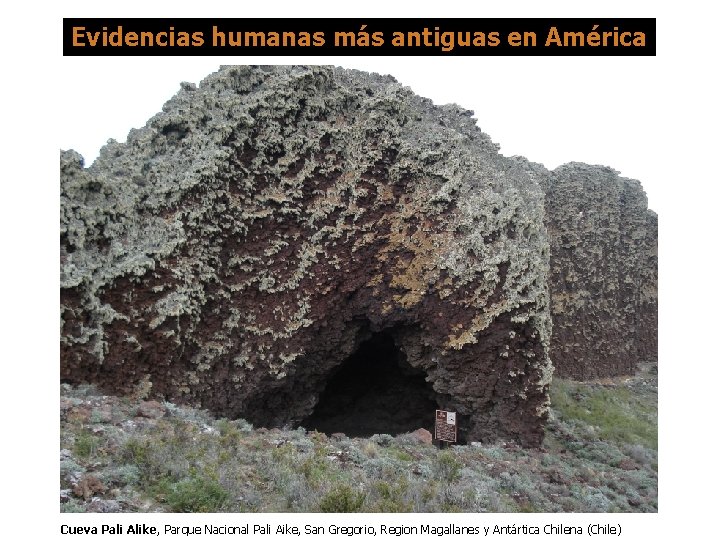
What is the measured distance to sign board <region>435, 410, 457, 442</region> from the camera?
13.4m

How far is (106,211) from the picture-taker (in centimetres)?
1133

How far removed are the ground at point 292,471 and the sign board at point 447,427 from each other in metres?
0.85

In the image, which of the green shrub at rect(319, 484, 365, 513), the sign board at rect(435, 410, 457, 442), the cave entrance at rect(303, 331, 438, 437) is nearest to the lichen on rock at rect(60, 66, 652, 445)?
the sign board at rect(435, 410, 457, 442)

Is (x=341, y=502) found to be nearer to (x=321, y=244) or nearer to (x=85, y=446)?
(x=85, y=446)

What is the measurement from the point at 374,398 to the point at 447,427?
4396mm

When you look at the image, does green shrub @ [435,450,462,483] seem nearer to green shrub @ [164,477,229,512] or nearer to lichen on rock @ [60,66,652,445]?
lichen on rock @ [60,66,652,445]

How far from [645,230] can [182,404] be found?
21.9m

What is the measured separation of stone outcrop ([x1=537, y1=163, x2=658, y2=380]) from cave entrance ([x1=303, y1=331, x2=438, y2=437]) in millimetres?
8032

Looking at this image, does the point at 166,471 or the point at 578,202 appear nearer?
the point at 166,471

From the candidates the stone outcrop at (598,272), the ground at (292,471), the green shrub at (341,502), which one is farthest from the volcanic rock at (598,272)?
the green shrub at (341,502)

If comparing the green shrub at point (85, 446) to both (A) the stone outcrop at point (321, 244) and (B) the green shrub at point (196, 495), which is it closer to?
(B) the green shrub at point (196, 495)

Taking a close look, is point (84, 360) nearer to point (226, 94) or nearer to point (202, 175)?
point (202, 175)
